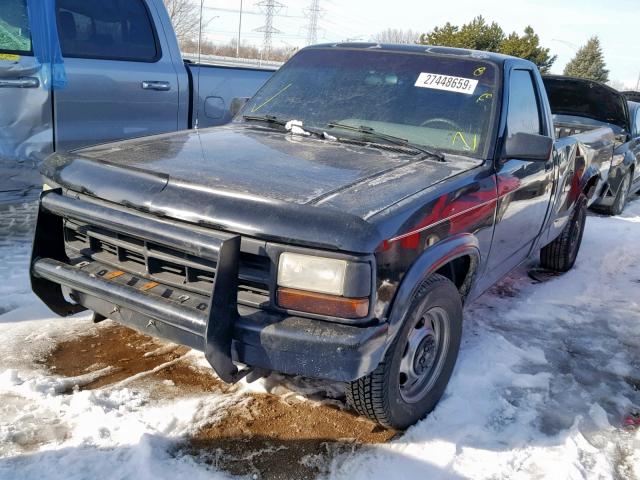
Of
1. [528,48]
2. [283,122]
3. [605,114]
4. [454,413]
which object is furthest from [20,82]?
[528,48]

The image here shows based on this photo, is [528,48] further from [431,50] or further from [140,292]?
[140,292]

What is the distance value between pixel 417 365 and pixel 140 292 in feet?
4.40

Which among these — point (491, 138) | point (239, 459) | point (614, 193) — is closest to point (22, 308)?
point (239, 459)

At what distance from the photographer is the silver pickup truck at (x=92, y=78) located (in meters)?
4.30

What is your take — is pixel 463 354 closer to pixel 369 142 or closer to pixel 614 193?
pixel 369 142

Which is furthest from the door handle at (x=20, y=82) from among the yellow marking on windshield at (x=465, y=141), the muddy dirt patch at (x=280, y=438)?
the yellow marking on windshield at (x=465, y=141)

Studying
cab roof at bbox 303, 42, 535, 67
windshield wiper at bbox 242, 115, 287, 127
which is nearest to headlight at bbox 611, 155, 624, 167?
cab roof at bbox 303, 42, 535, 67

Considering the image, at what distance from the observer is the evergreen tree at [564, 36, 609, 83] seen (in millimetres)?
47406

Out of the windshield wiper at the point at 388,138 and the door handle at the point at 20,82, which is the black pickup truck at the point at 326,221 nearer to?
the windshield wiper at the point at 388,138

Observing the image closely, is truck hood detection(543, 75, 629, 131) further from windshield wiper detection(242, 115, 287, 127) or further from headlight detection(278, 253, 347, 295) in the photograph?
headlight detection(278, 253, 347, 295)

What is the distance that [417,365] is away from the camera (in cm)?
296

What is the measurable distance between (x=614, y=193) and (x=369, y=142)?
600 cm

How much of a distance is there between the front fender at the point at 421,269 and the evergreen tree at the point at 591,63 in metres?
49.7

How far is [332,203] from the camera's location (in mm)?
2432
